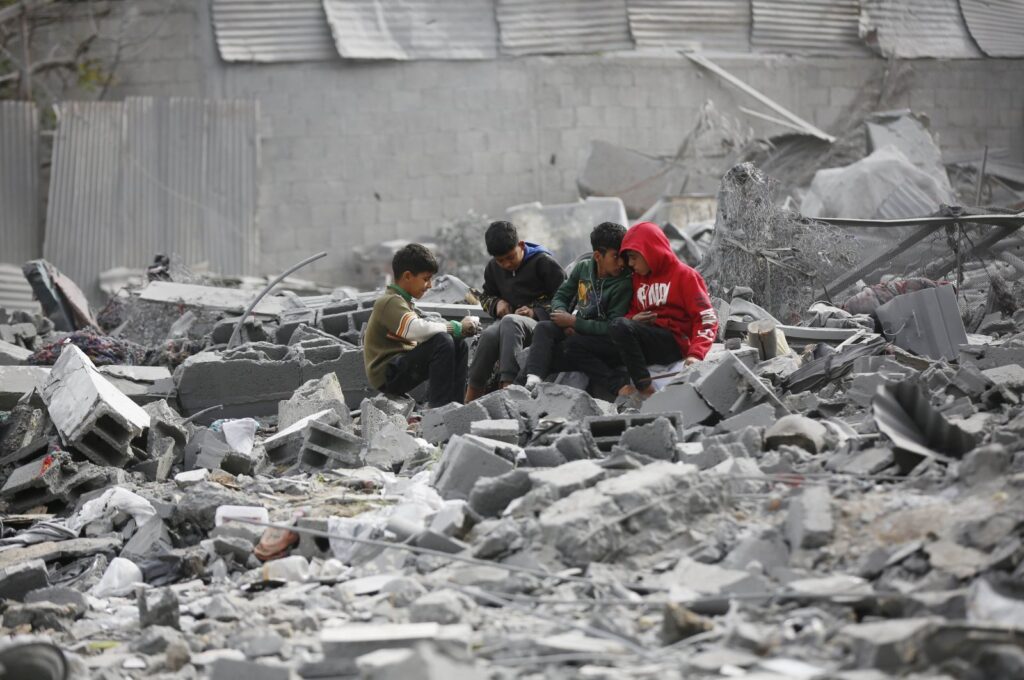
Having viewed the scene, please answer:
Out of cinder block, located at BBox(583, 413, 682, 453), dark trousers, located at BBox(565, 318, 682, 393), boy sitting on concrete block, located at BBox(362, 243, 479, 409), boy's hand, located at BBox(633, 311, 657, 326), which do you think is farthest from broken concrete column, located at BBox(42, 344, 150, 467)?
boy's hand, located at BBox(633, 311, 657, 326)

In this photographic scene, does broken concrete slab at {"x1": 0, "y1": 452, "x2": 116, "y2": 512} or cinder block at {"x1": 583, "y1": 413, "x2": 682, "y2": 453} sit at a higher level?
cinder block at {"x1": 583, "y1": 413, "x2": 682, "y2": 453}

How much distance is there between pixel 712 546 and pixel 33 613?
282 cm

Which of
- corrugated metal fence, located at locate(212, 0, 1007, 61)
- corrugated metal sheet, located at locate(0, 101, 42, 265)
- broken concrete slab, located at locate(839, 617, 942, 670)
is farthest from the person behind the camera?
corrugated metal fence, located at locate(212, 0, 1007, 61)

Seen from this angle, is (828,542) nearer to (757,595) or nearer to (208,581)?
(757,595)

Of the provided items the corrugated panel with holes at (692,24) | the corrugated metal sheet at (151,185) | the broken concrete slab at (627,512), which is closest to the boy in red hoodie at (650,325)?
the broken concrete slab at (627,512)

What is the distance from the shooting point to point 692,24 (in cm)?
1755

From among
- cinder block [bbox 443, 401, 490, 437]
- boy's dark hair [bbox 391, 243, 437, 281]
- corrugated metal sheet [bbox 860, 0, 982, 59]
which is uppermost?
corrugated metal sheet [bbox 860, 0, 982, 59]

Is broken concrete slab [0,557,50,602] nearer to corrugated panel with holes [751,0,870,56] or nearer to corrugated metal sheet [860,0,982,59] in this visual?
corrugated panel with holes [751,0,870,56]

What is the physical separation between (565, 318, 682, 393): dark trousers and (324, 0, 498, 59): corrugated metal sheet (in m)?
9.46

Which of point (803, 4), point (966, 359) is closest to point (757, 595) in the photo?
point (966, 359)

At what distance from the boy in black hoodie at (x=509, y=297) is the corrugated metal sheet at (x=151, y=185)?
7.57 meters

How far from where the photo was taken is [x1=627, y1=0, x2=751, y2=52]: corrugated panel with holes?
17453mm

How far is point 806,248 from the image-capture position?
9.85 metres

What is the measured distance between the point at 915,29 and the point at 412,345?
41.2 ft
